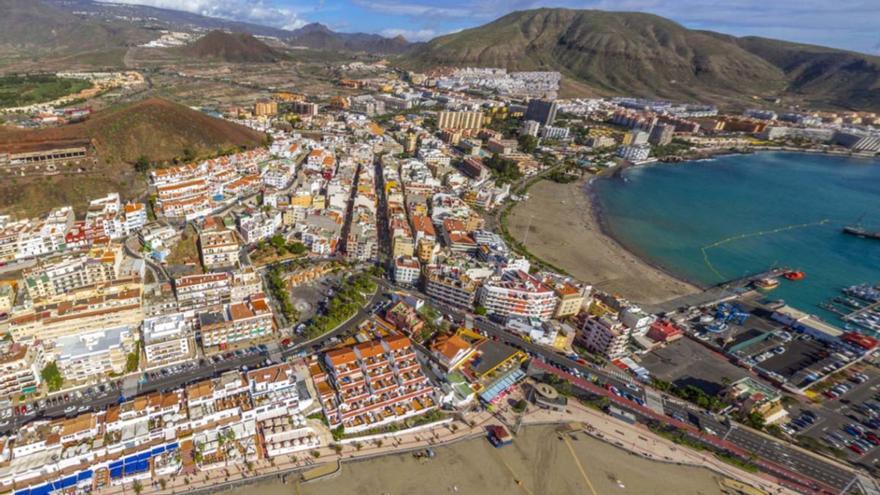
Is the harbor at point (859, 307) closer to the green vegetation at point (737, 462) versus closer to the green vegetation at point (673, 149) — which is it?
the green vegetation at point (737, 462)

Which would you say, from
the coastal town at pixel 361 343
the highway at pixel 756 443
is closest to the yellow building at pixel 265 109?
the coastal town at pixel 361 343

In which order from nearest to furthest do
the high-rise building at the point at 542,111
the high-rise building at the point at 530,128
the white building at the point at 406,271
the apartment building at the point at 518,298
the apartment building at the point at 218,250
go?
the apartment building at the point at 518,298 < the apartment building at the point at 218,250 < the white building at the point at 406,271 < the high-rise building at the point at 530,128 < the high-rise building at the point at 542,111

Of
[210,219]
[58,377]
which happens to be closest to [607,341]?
[58,377]

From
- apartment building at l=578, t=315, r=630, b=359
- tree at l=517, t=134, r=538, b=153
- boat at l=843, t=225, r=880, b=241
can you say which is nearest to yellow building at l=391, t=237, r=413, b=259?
apartment building at l=578, t=315, r=630, b=359

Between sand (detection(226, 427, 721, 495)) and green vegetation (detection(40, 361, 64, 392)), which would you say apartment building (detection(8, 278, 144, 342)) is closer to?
green vegetation (detection(40, 361, 64, 392))

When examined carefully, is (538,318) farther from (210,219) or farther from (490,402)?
(210,219)
